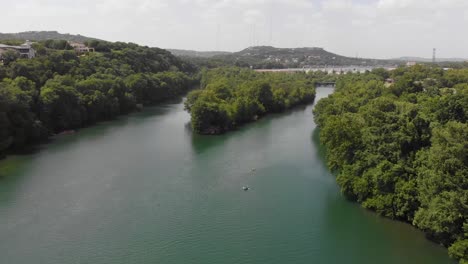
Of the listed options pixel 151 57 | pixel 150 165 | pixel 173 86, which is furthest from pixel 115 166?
pixel 151 57

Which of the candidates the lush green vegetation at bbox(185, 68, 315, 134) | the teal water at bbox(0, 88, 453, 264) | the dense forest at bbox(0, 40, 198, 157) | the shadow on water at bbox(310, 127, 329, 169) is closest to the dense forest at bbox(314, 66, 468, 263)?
the teal water at bbox(0, 88, 453, 264)

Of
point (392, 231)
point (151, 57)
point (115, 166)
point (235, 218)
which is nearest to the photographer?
point (392, 231)

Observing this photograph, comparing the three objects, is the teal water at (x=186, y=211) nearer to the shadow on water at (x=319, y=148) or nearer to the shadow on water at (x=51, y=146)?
the shadow on water at (x=51, y=146)

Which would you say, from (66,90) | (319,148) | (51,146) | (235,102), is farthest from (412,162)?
(66,90)

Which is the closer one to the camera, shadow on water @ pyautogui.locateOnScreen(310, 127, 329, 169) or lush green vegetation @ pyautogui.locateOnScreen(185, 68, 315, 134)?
shadow on water @ pyautogui.locateOnScreen(310, 127, 329, 169)

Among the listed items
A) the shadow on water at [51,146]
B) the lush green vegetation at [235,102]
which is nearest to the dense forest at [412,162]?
the lush green vegetation at [235,102]

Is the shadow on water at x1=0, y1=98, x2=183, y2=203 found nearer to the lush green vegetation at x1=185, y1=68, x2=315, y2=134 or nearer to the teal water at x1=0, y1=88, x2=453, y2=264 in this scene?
the teal water at x1=0, y1=88, x2=453, y2=264

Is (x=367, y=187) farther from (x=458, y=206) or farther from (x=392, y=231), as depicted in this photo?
(x=458, y=206)
